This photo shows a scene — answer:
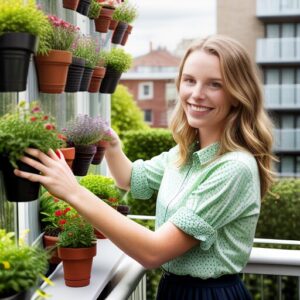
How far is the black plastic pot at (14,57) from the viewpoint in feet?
4.58

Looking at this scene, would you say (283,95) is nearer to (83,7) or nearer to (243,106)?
(83,7)

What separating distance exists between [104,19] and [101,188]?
72 centimetres

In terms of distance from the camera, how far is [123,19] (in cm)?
273

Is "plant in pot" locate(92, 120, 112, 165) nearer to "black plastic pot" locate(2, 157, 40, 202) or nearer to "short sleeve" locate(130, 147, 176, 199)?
"short sleeve" locate(130, 147, 176, 199)

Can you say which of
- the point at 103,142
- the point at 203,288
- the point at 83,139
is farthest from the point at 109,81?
the point at 203,288

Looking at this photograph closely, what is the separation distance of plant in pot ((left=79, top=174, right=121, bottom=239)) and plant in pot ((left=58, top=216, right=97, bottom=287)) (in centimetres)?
47

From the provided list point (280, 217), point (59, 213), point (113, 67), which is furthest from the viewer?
point (280, 217)

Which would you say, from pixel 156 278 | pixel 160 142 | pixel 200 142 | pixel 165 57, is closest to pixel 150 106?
pixel 165 57

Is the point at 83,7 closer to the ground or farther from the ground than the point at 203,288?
farther from the ground

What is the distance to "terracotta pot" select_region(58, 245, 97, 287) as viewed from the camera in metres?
1.92

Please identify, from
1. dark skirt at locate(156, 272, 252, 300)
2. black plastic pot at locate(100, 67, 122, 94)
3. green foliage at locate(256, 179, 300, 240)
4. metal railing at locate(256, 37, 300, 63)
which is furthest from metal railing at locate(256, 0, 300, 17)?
dark skirt at locate(156, 272, 252, 300)

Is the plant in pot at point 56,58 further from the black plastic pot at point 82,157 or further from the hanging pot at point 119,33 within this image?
the hanging pot at point 119,33

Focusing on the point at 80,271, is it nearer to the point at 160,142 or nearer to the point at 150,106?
the point at 160,142

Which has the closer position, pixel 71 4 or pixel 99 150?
pixel 71 4
